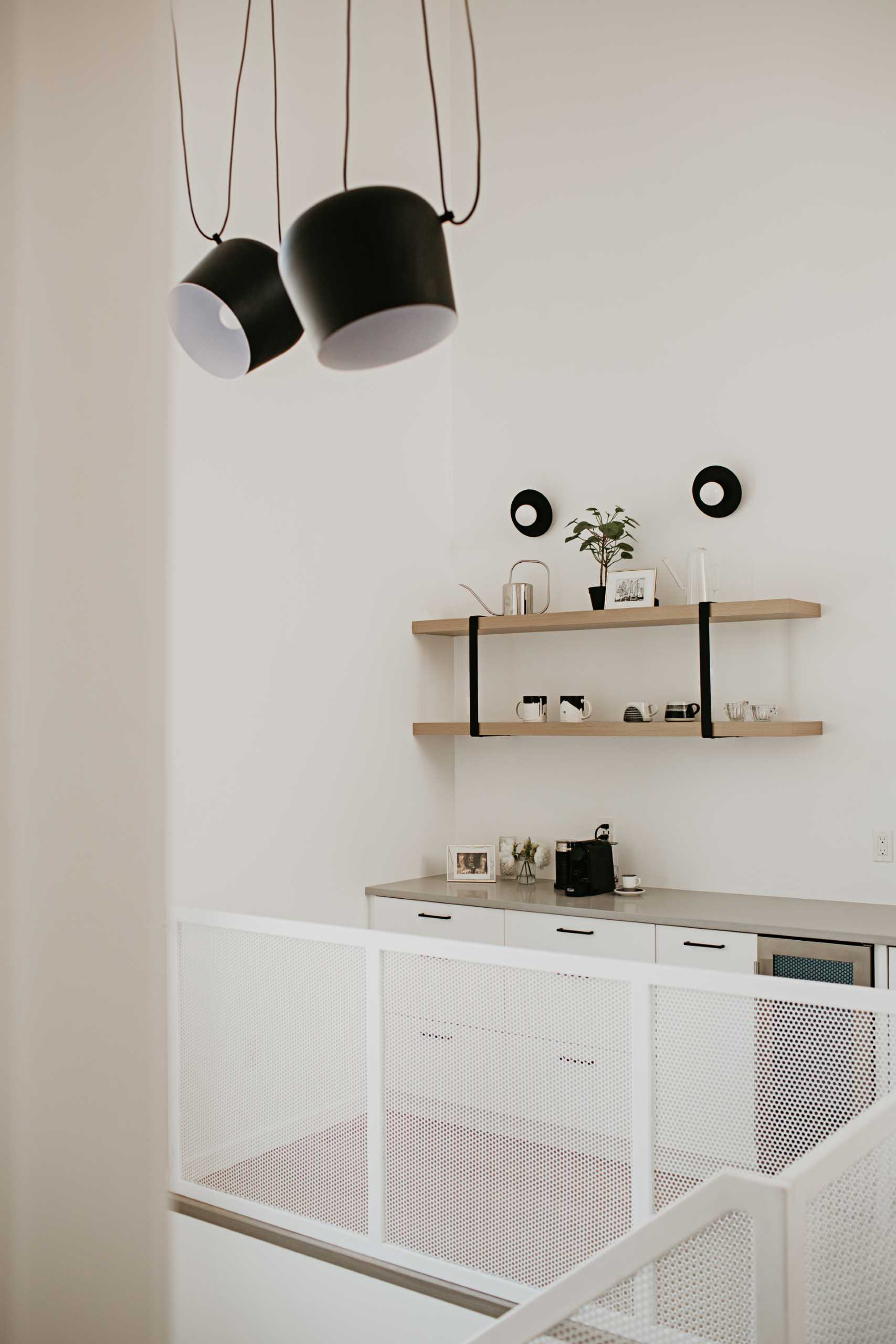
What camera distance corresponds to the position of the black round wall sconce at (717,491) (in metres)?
3.46

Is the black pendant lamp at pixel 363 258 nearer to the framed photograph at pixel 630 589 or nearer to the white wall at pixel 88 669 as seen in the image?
the white wall at pixel 88 669

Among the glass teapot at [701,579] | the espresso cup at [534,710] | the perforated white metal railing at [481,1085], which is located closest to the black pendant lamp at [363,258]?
the perforated white metal railing at [481,1085]

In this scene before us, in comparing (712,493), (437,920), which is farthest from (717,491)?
(437,920)

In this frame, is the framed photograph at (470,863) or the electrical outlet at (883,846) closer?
the electrical outlet at (883,846)

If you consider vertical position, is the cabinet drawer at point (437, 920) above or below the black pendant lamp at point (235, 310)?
below

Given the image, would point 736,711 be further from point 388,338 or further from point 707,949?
point 388,338

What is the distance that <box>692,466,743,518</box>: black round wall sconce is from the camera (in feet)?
11.3

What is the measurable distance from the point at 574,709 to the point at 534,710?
15 centimetres

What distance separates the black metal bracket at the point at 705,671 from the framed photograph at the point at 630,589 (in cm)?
20

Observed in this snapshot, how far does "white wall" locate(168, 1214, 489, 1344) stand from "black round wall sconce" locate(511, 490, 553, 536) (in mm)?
2391

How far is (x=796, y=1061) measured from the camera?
196 centimetres

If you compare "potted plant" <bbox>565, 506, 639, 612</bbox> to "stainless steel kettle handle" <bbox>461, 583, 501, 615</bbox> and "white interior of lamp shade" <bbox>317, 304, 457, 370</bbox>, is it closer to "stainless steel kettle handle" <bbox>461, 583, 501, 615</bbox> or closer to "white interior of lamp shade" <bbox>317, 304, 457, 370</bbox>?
"stainless steel kettle handle" <bbox>461, 583, 501, 615</bbox>

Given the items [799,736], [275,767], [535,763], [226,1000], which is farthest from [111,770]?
[535,763]

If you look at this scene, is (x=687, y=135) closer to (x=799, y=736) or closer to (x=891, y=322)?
(x=891, y=322)
